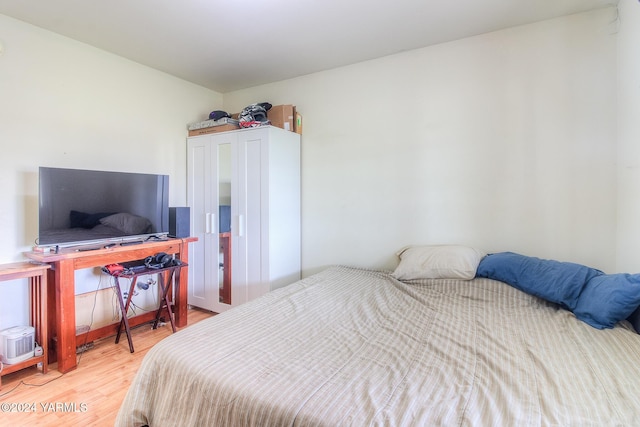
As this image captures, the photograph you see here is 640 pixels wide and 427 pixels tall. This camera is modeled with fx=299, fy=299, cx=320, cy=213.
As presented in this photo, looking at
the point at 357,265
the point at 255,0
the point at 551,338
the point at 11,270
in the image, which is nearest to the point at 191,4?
the point at 255,0

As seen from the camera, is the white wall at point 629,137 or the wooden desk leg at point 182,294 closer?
the white wall at point 629,137

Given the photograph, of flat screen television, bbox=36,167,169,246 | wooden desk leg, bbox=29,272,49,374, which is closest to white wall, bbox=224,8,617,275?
flat screen television, bbox=36,167,169,246

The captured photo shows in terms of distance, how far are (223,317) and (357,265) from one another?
1592 mm

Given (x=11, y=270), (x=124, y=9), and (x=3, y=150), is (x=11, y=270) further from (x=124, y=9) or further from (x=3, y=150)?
(x=124, y=9)

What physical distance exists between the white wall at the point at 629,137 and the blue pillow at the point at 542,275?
281 millimetres

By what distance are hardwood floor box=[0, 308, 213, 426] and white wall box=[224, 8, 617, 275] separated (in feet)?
5.78

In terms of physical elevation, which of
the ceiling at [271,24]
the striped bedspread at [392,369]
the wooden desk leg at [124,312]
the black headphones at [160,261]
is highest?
the ceiling at [271,24]

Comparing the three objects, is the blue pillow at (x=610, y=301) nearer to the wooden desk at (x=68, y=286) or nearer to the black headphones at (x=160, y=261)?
the black headphones at (x=160, y=261)

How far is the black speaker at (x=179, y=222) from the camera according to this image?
9.43 feet

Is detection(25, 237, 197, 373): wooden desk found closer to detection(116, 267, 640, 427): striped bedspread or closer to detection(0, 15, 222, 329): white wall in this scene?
detection(0, 15, 222, 329): white wall

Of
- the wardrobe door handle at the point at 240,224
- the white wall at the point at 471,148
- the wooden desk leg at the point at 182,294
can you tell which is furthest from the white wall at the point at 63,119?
the white wall at the point at 471,148

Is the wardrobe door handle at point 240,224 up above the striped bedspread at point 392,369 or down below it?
above

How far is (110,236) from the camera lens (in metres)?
2.48

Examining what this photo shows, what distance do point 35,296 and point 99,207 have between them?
30.0 inches
